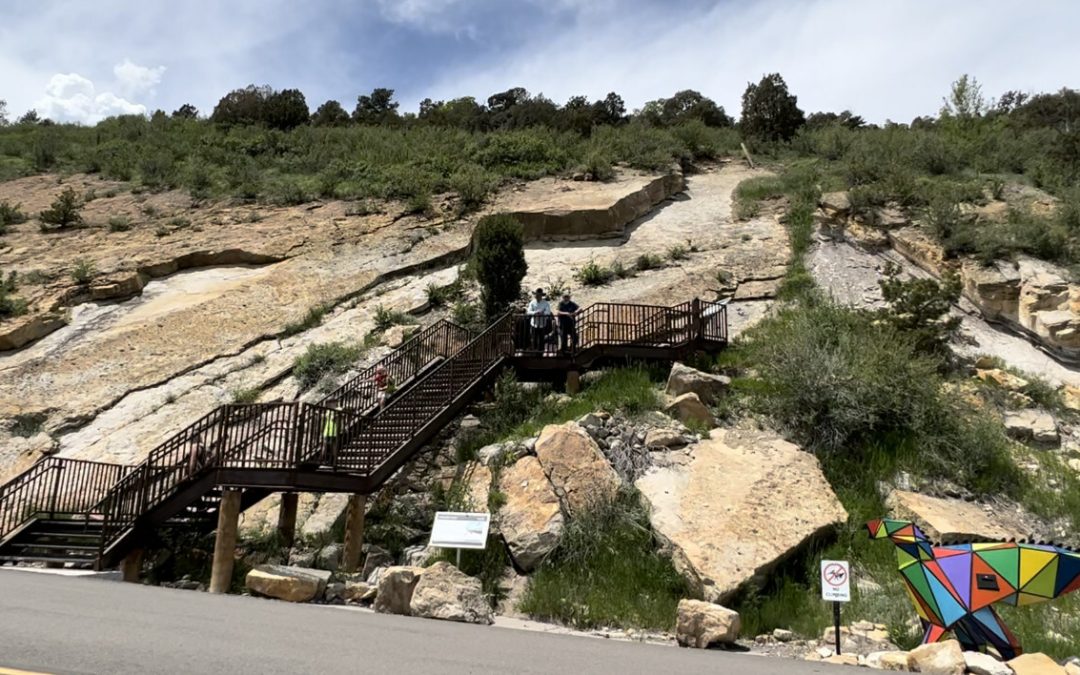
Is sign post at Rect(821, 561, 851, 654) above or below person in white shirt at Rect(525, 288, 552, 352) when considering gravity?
below

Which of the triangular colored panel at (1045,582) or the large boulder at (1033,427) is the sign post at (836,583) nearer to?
the triangular colored panel at (1045,582)

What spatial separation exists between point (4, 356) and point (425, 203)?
13461mm

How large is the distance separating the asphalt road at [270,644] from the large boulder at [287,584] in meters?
0.92

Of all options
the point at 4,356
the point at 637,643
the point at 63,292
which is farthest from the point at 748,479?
the point at 63,292

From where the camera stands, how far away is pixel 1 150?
37.9m

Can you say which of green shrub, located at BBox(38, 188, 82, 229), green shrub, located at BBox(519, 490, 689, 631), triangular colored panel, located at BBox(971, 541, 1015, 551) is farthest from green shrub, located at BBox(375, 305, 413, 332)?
green shrub, located at BBox(38, 188, 82, 229)

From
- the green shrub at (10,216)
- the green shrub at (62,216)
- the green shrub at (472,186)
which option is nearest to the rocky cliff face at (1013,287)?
the green shrub at (472,186)

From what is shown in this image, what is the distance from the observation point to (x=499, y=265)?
59.1 feet

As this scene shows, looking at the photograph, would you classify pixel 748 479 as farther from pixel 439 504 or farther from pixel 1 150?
pixel 1 150

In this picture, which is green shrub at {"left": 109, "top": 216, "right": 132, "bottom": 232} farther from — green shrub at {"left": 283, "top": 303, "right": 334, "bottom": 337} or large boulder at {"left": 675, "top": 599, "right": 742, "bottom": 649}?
large boulder at {"left": 675, "top": 599, "right": 742, "bottom": 649}

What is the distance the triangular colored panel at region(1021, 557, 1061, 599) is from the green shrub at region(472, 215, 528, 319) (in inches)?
517

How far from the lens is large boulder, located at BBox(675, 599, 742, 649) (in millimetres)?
7746

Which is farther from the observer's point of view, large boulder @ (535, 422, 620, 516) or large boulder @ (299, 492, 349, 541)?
large boulder @ (299, 492, 349, 541)

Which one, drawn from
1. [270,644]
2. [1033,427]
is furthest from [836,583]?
[1033,427]
